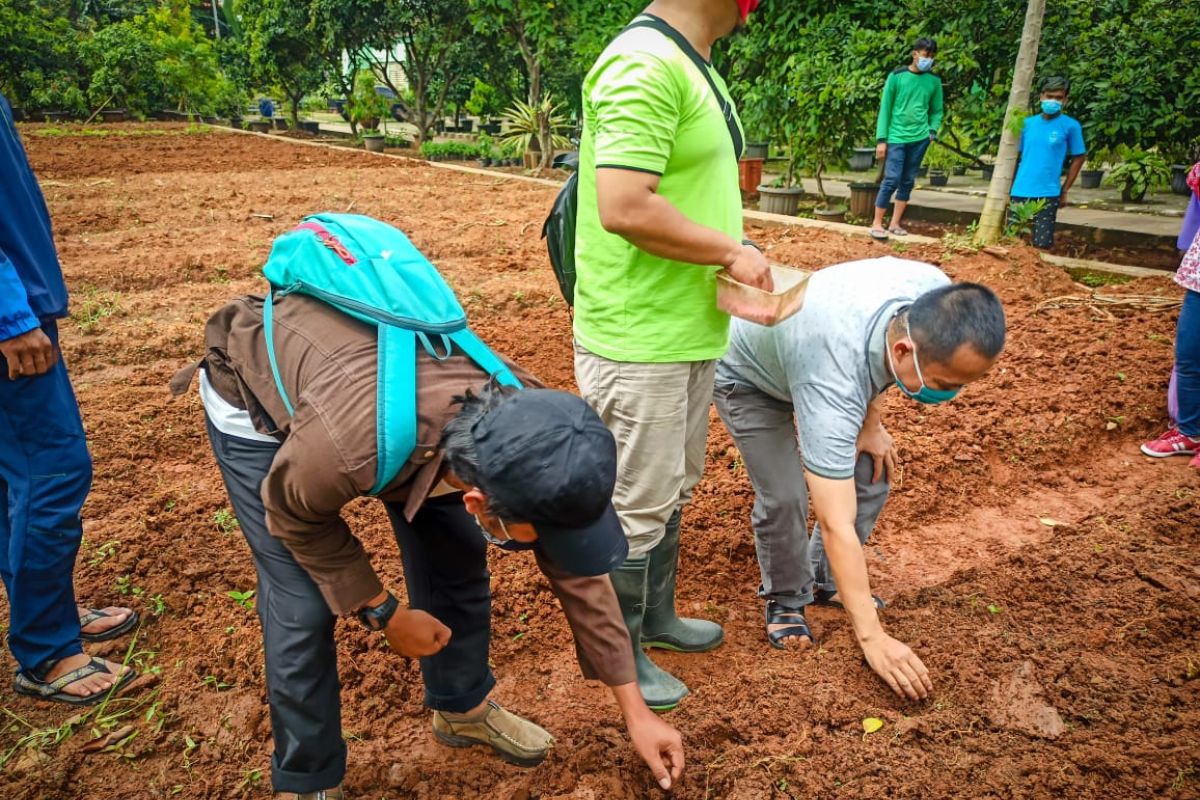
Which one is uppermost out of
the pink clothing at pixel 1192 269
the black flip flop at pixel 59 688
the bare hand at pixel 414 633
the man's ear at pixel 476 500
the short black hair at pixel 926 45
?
the short black hair at pixel 926 45

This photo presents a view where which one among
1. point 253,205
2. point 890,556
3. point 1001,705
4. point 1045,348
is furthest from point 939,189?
point 1001,705

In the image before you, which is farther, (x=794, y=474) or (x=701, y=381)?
(x=794, y=474)

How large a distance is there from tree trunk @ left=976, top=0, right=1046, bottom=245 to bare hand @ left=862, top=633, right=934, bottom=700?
502 cm

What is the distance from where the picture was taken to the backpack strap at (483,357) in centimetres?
148

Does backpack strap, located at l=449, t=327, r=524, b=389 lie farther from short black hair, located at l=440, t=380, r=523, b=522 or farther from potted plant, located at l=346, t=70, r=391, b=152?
potted plant, located at l=346, t=70, r=391, b=152

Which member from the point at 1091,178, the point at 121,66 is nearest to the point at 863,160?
the point at 1091,178

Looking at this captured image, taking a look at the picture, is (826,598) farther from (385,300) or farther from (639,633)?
(385,300)

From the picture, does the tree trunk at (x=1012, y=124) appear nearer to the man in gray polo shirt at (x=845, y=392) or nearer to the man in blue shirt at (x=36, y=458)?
the man in gray polo shirt at (x=845, y=392)

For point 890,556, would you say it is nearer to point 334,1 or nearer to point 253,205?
point 253,205

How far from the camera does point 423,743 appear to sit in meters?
2.15

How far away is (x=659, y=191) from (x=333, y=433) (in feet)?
3.01

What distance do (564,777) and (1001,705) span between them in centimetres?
109

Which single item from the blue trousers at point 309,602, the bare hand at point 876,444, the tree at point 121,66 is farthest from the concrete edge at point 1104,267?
the tree at point 121,66

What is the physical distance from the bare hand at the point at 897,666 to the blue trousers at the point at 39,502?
2.05 meters
